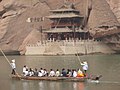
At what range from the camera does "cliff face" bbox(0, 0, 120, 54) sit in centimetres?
9638

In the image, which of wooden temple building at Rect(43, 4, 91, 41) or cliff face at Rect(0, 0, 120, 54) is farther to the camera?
cliff face at Rect(0, 0, 120, 54)

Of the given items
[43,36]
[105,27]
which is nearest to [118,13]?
[105,27]

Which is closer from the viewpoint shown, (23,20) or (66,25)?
(66,25)

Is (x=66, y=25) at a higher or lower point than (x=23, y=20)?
lower

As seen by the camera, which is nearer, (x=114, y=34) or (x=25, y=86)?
(x=25, y=86)

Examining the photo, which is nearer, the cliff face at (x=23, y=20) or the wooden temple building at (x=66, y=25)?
the wooden temple building at (x=66, y=25)

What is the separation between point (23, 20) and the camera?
324ft

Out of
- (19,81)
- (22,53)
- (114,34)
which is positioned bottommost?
(22,53)

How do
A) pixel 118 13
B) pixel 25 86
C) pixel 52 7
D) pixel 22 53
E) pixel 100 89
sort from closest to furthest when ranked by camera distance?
pixel 100 89, pixel 25 86, pixel 118 13, pixel 22 53, pixel 52 7

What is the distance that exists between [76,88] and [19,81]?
7810mm

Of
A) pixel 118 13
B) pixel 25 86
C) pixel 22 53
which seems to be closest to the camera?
pixel 25 86

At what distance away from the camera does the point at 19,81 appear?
142 feet

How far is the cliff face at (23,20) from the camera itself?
96.4 metres

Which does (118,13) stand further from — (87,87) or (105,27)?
(87,87)
